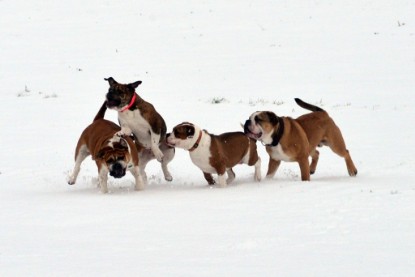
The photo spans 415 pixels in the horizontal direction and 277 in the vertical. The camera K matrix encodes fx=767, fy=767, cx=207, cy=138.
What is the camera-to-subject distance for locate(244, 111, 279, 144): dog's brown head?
10.5m

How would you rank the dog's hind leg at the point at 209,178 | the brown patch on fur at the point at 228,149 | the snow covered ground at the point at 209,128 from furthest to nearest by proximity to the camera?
the dog's hind leg at the point at 209,178
the brown patch on fur at the point at 228,149
the snow covered ground at the point at 209,128

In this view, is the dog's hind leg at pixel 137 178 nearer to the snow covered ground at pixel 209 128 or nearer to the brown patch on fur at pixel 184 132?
the snow covered ground at pixel 209 128

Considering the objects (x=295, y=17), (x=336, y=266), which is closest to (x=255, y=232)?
(x=336, y=266)

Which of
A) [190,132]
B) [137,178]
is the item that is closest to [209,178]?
[190,132]

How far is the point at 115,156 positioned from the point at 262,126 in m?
2.07

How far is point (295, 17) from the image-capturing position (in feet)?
97.0

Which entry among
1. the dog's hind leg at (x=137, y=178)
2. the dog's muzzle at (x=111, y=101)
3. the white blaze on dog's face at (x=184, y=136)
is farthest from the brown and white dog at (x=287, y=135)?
the dog's muzzle at (x=111, y=101)

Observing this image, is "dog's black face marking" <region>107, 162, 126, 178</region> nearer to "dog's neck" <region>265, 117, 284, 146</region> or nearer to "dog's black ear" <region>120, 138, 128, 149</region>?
"dog's black ear" <region>120, 138, 128, 149</region>

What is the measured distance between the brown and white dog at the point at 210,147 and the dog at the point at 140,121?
525 mm

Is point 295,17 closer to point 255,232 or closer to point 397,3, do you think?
point 397,3

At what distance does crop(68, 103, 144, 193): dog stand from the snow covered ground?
0.28 meters

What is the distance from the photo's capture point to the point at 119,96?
35.1ft

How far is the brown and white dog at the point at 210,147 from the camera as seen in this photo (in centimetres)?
1052

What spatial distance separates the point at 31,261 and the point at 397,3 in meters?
26.8
